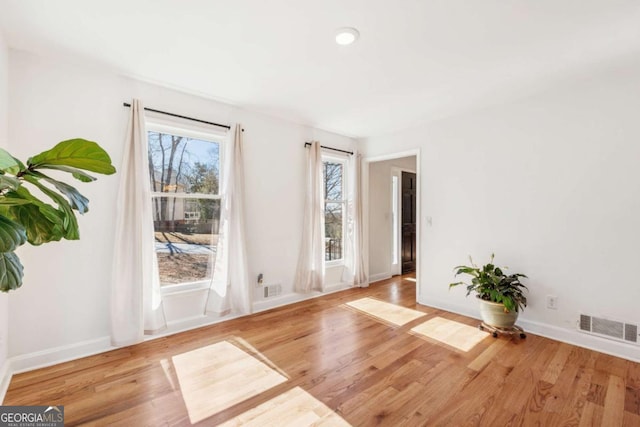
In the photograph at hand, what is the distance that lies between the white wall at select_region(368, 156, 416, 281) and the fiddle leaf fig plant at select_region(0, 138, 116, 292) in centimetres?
454

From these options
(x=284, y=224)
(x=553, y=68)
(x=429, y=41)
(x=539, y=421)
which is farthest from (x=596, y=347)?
(x=284, y=224)

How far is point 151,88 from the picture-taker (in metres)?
2.92

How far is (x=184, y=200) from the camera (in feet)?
10.6

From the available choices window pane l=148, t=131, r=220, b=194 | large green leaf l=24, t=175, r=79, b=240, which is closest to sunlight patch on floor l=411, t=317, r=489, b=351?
window pane l=148, t=131, r=220, b=194

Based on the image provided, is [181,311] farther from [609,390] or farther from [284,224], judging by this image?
[609,390]

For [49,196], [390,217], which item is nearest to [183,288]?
[49,196]

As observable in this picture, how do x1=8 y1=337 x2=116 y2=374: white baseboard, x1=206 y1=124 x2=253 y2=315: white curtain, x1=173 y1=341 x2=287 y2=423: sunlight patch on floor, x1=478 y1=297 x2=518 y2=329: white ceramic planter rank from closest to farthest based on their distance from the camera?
x1=173 y1=341 x2=287 y2=423: sunlight patch on floor → x1=8 y1=337 x2=116 y2=374: white baseboard → x1=478 y1=297 x2=518 y2=329: white ceramic planter → x1=206 y1=124 x2=253 y2=315: white curtain

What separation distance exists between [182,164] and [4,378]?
2.17 m

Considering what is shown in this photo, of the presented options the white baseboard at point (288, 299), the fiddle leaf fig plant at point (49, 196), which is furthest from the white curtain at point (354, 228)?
the fiddle leaf fig plant at point (49, 196)

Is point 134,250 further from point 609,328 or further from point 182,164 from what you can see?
point 609,328

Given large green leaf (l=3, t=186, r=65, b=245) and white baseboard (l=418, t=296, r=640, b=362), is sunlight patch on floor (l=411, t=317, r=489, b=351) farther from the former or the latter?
large green leaf (l=3, t=186, r=65, b=245)

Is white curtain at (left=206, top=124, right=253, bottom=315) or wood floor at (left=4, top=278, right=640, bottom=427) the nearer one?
wood floor at (left=4, top=278, right=640, bottom=427)

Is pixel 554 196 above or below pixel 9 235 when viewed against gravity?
above

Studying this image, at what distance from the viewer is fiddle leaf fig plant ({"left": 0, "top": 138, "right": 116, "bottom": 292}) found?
2.82ft
